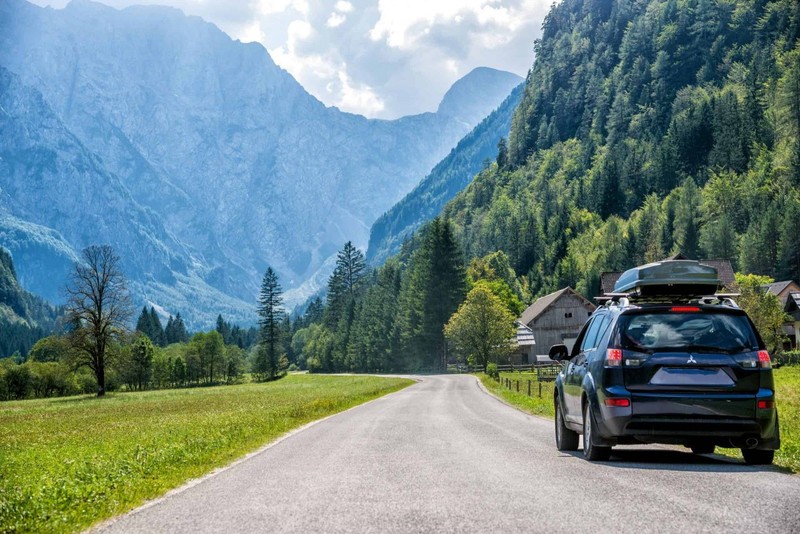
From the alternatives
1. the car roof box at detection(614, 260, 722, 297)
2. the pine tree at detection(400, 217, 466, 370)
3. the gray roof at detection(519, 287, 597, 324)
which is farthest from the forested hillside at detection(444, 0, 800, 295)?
the car roof box at detection(614, 260, 722, 297)

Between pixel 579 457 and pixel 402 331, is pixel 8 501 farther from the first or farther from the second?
pixel 402 331

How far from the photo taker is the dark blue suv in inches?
404

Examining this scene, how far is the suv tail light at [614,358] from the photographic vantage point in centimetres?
1060

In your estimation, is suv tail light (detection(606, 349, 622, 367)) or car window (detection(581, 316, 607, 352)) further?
car window (detection(581, 316, 607, 352))

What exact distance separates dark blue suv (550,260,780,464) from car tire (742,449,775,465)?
0.01 m

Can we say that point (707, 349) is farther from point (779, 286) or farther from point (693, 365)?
point (779, 286)

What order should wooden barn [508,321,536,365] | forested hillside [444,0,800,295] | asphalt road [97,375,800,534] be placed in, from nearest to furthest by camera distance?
asphalt road [97,375,800,534] → wooden barn [508,321,536,365] → forested hillside [444,0,800,295]

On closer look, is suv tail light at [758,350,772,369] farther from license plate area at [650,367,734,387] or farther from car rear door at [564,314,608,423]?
car rear door at [564,314,608,423]

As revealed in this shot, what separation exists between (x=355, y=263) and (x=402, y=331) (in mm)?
61651

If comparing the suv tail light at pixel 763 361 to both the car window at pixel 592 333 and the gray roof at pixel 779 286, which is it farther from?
the gray roof at pixel 779 286

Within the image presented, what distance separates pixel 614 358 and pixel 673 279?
175cm

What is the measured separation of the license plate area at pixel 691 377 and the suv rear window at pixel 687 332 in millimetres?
290

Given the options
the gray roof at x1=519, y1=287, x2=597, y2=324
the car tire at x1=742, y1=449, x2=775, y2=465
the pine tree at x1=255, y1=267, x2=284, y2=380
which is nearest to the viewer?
the car tire at x1=742, y1=449, x2=775, y2=465

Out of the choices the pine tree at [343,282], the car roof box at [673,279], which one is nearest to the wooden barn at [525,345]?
the pine tree at [343,282]
